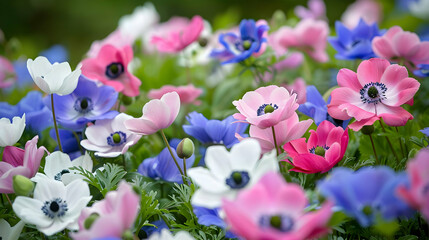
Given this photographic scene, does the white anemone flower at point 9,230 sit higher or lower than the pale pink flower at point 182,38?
lower

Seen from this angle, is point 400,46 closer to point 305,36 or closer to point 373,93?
point 373,93

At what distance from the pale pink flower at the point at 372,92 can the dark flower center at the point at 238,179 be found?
259 mm

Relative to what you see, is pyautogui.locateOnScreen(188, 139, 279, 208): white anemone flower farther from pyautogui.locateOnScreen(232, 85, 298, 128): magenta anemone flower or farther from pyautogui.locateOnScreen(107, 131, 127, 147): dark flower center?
pyautogui.locateOnScreen(107, 131, 127, 147): dark flower center

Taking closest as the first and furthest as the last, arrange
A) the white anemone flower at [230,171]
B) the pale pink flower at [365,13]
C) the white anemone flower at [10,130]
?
the white anemone flower at [230,171]
the white anemone flower at [10,130]
the pale pink flower at [365,13]

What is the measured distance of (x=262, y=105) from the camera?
809mm

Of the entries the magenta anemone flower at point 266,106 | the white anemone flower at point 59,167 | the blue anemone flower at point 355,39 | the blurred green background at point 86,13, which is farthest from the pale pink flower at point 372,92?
the blurred green background at point 86,13

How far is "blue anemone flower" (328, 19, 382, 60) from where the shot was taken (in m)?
1.06

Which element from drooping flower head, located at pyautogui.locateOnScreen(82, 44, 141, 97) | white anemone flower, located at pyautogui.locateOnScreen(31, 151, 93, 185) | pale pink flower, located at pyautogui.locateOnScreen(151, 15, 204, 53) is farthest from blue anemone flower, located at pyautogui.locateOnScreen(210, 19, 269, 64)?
white anemone flower, located at pyautogui.locateOnScreen(31, 151, 93, 185)

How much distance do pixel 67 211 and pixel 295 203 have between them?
1.20ft

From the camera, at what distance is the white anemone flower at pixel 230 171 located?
2.00 ft

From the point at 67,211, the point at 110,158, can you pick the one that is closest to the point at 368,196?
the point at 67,211

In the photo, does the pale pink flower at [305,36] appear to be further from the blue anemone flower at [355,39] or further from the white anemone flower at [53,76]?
the white anemone flower at [53,76]

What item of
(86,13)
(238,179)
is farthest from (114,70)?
(86,13)

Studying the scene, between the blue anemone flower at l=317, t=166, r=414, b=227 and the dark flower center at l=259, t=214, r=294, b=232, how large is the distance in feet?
0.18
